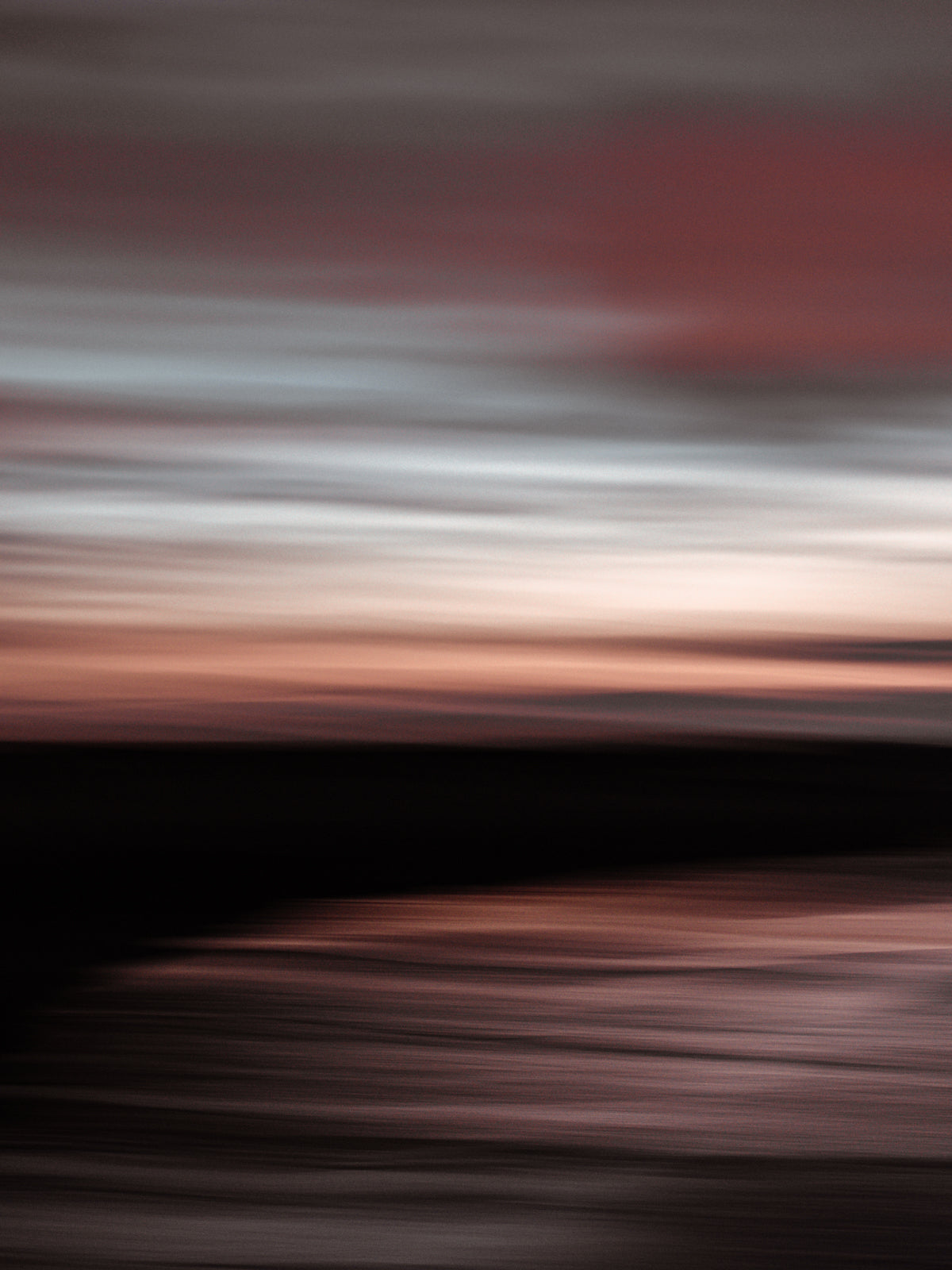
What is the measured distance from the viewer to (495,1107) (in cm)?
638

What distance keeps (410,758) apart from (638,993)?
152 ft

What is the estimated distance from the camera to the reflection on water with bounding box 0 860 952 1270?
4883 mm

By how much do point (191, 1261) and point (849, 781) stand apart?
37.2m

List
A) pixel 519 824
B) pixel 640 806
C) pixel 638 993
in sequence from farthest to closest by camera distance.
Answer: pixel 640 806 → pixel 519 824 → pixel 638 993

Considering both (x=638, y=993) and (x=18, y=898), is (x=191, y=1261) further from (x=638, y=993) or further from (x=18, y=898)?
(x=18, y=898)

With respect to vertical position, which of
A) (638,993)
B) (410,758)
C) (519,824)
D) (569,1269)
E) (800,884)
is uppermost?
(410,758)

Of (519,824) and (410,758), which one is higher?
(410,758)

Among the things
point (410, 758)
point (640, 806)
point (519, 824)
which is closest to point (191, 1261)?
point (519, 824)

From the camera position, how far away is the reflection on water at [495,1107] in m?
4.88

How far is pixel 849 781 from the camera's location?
40.4 meters

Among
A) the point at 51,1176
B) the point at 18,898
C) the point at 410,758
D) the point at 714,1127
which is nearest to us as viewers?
the point at 51,1176

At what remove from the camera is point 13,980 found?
931cm

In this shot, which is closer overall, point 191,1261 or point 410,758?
point 191,1261

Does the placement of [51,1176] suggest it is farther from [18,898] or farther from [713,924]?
[18,898]
